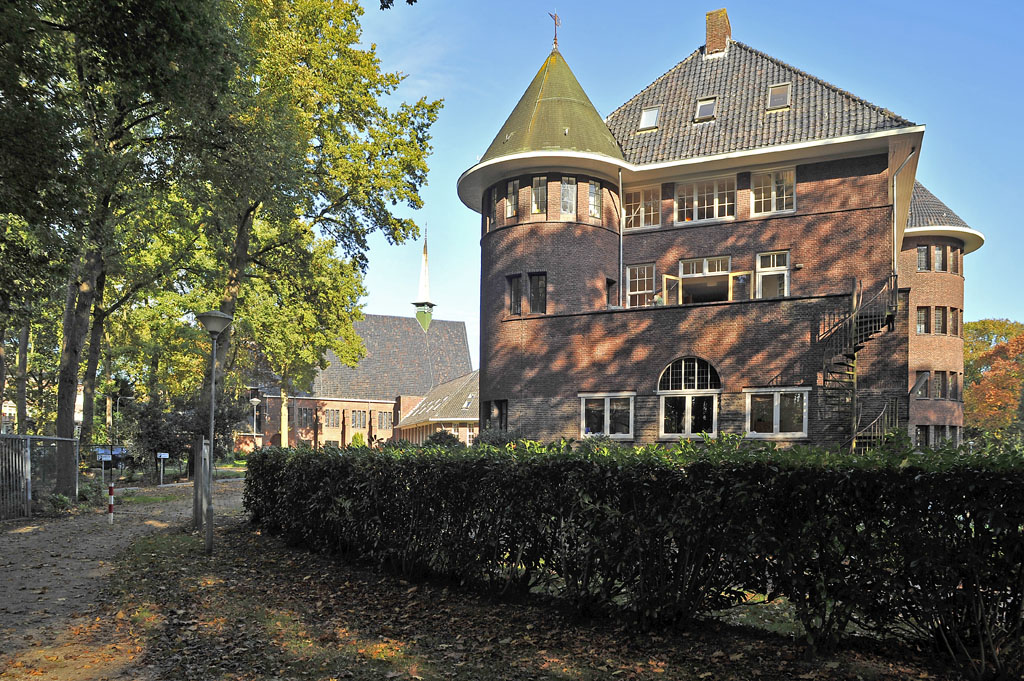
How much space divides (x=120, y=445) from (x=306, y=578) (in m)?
32.1

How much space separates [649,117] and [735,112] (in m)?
3.53

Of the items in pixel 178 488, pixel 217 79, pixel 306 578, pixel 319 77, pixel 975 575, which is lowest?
pixel 178 488

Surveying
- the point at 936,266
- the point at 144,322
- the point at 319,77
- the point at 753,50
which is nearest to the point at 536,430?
the point at 319,77

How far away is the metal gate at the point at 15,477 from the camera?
19.8 metres

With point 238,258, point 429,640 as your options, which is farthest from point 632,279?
point 429,640

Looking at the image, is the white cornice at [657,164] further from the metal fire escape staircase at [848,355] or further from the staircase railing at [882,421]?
the staircase railing at [882,421]

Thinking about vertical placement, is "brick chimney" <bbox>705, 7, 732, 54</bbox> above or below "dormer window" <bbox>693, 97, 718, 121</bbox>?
above

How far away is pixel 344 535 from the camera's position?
12.1 metres

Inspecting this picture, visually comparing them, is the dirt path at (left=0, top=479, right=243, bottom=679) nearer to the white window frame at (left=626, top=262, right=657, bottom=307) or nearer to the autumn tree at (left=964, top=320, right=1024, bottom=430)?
the white window frame at (left=626, top=262, right=657, bottom=307)

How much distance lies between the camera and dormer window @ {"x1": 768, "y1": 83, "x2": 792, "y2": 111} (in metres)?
29.3

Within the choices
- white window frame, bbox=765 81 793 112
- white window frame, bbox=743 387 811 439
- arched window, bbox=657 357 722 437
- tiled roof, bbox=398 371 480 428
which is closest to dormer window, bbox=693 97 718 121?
white window frame, bbox=765 81 793 112

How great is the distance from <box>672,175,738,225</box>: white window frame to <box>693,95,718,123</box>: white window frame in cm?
266

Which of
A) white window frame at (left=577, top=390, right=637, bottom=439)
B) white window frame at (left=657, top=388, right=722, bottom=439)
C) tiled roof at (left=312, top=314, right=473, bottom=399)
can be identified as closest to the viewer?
white window frame at (left=657, top=388, right=722, bottom=439)

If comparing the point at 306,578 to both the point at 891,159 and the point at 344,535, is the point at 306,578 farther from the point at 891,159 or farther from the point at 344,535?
the point at 891,159
